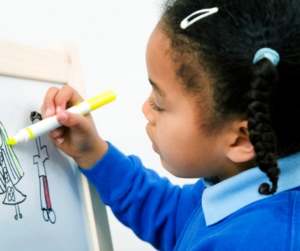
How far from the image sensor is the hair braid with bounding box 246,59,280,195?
39 centimetres

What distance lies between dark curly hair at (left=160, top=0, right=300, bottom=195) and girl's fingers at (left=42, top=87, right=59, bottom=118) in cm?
21

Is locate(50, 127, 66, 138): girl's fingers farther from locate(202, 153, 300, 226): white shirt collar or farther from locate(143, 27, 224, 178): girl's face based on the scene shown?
locate(202, 153, 300, 226): white shirt collar

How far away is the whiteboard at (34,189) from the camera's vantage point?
466 mm

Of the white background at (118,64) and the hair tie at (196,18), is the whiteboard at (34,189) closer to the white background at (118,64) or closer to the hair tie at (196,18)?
the hair tie at (196,18)

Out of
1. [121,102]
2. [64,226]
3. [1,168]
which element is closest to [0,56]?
[1,168]

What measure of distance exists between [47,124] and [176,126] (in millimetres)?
195

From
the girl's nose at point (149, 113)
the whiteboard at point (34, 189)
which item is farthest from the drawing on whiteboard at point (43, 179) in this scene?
the girl's nose at point (149, 113)

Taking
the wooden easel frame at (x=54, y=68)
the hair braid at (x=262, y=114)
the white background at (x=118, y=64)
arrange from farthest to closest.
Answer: the white background at (x=118, y=64) < the wooden easel frame at (x=54, y=68) < the hair braid at (x=262, y=114)

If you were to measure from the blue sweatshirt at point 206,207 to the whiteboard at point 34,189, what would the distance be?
2.1 inches

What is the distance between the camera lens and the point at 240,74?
414mm

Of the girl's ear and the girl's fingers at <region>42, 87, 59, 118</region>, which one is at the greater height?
the girl's fingers at <region>42, 87, 59, 118</region>

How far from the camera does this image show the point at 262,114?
1.29ft

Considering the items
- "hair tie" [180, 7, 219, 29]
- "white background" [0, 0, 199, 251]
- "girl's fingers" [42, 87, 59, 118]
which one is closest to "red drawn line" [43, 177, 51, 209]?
"girl's fingers" [42, 87, 59, 118]

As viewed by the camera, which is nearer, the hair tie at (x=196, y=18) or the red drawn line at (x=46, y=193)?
the hair tie at (x=196, y=18)
